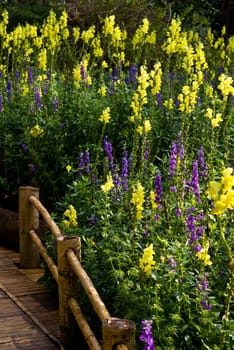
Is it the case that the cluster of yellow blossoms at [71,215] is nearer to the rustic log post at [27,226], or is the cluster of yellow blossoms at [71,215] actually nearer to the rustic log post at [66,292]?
the rustic log post at [66,292]

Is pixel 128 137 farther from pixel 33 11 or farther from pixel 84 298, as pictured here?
pixel 33 11

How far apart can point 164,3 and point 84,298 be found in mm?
7556

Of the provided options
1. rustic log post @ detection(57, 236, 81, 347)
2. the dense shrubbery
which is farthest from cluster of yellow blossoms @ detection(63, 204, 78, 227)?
rustic log post @ detection(57, 236, 81, 347)

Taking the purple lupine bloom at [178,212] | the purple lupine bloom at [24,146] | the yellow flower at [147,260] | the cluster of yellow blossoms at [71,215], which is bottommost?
the yellow flower at [147,260]

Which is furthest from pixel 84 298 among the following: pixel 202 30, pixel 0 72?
pixel 202 30

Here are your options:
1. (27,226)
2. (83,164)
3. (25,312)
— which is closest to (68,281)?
(25,312)

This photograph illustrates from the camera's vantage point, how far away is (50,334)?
12.3ft

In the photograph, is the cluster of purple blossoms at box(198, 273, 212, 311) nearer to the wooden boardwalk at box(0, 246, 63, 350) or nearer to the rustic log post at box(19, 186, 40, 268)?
the wooden boardwalk at box(0, 246, 63, 350)

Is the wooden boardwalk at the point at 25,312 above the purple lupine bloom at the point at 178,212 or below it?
below

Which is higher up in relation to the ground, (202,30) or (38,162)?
(202,30)

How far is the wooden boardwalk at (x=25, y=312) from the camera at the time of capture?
12.0 ft

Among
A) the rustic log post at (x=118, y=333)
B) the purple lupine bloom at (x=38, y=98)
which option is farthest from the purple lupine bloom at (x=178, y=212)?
the purple lupine bloom at (x=38, y=98)

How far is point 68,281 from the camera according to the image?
3.60m

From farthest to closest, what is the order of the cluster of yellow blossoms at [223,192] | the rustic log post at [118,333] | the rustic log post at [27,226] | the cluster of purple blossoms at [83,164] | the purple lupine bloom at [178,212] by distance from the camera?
1. the rustic log post at [27,226]
2. the cluster of purple blossoms at [83,164]
3. the purple lupine bloom at [178,212]
4. the rustic log post at [118,333]
5. the cluster of yellow blossoms at [223,192]
